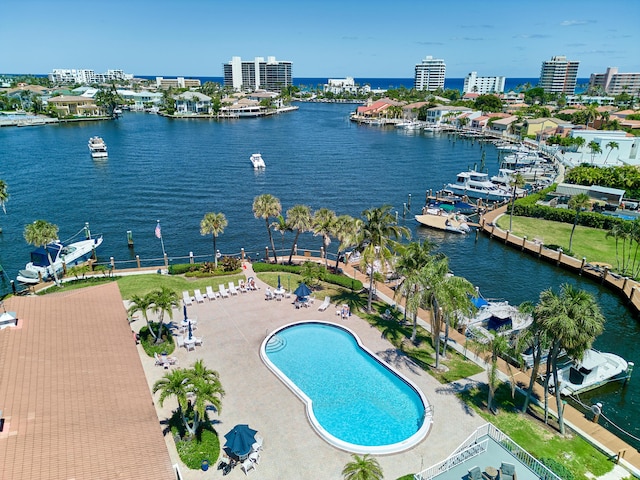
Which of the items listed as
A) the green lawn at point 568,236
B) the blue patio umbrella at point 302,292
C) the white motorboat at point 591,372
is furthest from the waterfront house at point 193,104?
the white motorboat at point 591,372

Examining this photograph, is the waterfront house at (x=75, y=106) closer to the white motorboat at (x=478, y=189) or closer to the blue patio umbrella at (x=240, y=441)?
the white motorboat at (x=478, y=189)

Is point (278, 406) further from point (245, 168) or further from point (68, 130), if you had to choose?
point (68, 130)

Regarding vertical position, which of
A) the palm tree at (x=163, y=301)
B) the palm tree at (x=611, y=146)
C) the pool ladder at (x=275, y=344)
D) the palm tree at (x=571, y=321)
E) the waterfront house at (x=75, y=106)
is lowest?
the pool ladder at (x=275, y=344)

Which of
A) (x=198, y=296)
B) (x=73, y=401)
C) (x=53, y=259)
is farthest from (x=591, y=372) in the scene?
(x=53, y=259)

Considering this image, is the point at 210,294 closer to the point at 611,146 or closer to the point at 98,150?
the point at 98,150

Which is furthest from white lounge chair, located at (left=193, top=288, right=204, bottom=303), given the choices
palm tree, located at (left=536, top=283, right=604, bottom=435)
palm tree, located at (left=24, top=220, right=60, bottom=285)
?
palm tree, located at (left=536, top=283, right=604, bottom=435)

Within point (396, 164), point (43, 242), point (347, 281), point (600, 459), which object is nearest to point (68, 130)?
point (396, 164)
